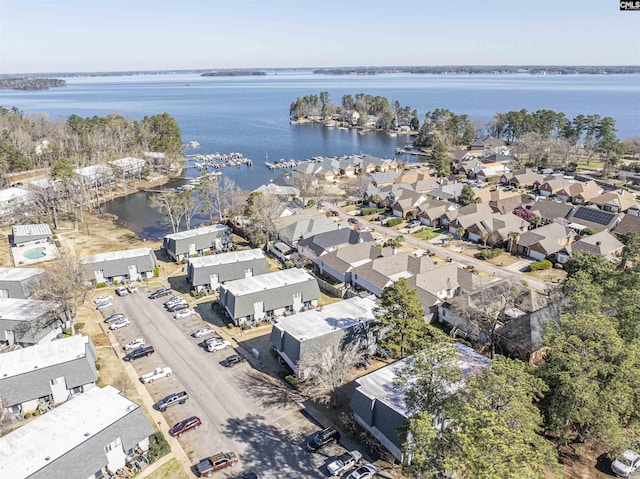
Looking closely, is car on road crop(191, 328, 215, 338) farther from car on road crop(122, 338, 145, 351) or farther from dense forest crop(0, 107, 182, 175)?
dense forest crop(0, 107, 182, 175)

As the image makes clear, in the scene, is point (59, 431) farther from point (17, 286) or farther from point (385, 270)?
point (385, 270)

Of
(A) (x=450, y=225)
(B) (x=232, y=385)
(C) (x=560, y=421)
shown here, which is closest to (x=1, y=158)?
(B) (x=232, y=385)

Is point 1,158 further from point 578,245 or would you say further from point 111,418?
point 578,245

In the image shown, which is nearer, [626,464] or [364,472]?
[364,472]

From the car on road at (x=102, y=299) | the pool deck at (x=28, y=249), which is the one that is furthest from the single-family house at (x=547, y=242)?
the pool deck at (x=28, y=249)

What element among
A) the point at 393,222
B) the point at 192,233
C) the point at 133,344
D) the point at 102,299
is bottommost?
the point at 133,344

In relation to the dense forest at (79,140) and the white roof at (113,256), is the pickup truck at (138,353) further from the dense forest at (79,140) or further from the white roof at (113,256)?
the dense forest at (79,140)

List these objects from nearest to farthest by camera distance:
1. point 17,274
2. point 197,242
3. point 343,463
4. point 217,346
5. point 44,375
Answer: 1. point 343,463
2. point 44,375
3. point 217,346
4. point 17,274
5. point 197,242

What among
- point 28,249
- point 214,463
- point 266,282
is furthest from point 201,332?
point 28,249

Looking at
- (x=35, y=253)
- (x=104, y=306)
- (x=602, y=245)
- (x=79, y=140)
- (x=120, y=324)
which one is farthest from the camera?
(x=79, y=140)
